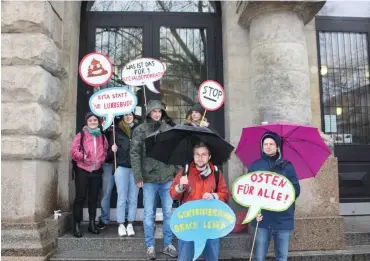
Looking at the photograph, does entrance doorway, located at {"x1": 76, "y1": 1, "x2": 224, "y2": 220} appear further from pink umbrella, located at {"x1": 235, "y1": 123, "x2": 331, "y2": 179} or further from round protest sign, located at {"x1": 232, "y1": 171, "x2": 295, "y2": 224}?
round protest sign, located at {"x1": 232, "y1": 171, "x2": 295, "y2": 224}

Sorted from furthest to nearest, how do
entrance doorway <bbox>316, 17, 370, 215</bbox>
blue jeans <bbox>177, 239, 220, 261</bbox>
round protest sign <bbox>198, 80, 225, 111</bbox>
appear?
entrance doorway <bbox>316, 17, 370, 215</bbox> → round protest sign <bbox>198, 80, 225, 111</bbox> → blue jeans <bbox>177, 239, 220, 261</bbox>

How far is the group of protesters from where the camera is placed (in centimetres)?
386

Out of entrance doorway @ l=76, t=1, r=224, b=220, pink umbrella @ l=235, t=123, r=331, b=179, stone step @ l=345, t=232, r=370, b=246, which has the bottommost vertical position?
stone step @ l=345, t=232, r=370, b=246

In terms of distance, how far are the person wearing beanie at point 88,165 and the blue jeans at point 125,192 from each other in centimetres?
33

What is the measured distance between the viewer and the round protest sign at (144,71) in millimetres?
6059

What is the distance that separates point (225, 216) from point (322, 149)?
1.45m

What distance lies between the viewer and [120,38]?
24.4ft

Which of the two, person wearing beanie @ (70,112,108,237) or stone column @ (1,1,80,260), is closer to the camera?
stone column @ (1,1,80,260)

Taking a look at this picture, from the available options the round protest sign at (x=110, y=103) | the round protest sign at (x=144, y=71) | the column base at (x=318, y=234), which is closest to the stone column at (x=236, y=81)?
the round protest sign at (x=144, y=71)

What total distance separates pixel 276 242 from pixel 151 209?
5.51 ft

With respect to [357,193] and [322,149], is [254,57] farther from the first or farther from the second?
[357,193]

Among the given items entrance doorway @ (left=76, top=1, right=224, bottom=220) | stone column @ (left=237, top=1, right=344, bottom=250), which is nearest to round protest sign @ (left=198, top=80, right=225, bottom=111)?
stone column @ (left=237, top=1, right=344, bottom=250)

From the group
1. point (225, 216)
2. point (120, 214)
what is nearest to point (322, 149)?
point (225, 216)

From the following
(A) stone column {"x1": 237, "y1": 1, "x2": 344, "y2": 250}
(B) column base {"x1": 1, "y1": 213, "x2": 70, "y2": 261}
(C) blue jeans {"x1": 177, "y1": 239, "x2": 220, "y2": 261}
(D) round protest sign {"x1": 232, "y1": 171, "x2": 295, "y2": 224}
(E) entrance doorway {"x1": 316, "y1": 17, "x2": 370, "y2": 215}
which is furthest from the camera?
(E) entrance doorway {"x1": 316, "y1": 17, "x2": 370, "y2": 215}
